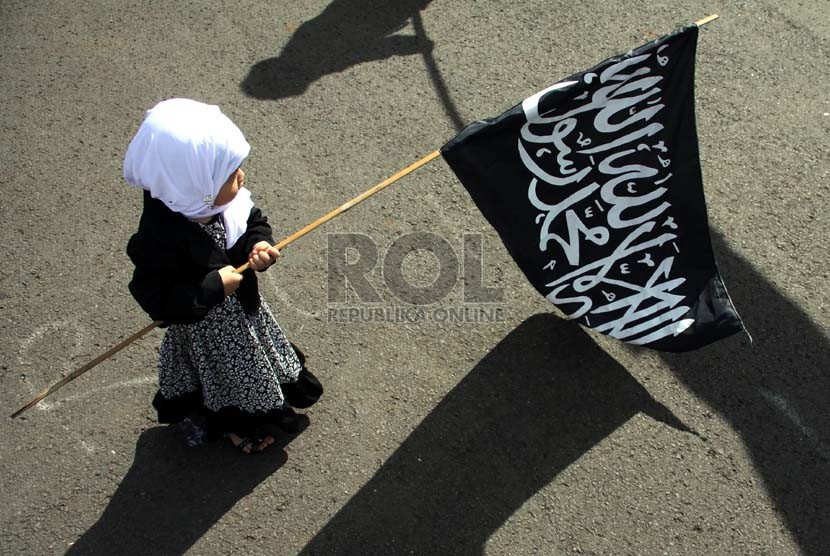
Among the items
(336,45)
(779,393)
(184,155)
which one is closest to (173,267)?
(184,155)

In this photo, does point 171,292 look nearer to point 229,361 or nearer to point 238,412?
point 229,361

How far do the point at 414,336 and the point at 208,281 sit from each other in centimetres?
147

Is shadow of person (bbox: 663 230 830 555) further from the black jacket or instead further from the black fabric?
the black jacket

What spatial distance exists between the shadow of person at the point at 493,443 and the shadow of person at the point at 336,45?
2608 millimetres

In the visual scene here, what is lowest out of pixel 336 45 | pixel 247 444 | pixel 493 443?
pixel 493 443

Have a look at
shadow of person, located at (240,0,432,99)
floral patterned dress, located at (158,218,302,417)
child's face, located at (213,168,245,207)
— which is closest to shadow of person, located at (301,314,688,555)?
floral patterned dress, located at (158,218,302,417)

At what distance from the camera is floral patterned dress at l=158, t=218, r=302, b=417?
129 inches

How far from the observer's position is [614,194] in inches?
141

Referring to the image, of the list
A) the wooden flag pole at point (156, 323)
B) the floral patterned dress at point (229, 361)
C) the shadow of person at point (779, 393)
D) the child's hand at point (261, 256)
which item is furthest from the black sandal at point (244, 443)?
the shadow of person at point (779, 393)

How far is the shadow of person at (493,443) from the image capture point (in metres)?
3.47

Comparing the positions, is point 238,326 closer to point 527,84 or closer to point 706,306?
point 706,306

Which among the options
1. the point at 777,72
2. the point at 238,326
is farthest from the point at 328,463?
the point at 777,72

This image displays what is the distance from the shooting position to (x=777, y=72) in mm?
5590

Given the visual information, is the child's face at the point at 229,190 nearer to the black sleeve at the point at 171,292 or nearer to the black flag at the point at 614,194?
the black sleeve at the point at 171,292
